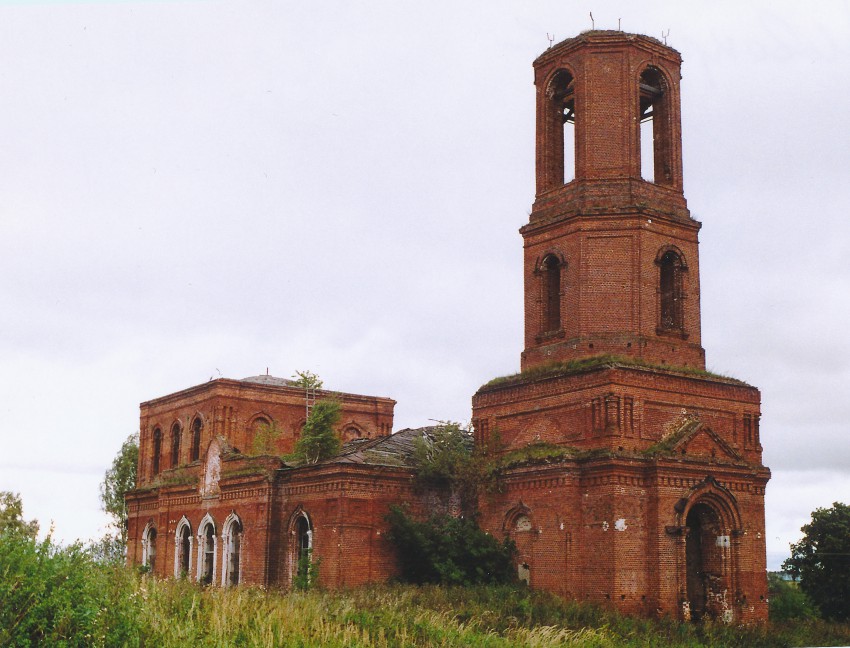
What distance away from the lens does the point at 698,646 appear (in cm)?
1831

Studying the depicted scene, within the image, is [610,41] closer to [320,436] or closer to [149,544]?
[320,436]

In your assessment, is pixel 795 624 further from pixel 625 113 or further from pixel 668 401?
pixel 625 113

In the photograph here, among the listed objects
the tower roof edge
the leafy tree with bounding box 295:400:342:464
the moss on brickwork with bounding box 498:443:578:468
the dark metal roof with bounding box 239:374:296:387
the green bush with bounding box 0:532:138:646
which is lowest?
the green bush with bounding box 0:532:138:646

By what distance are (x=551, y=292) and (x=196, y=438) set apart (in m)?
19.9

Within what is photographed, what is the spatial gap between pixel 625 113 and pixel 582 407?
6818 millimetres

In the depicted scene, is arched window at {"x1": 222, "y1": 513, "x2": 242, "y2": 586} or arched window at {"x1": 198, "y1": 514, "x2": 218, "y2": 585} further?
arched window at {"x1": 198, "y1": 514, "x2": 218, "y2": 585}

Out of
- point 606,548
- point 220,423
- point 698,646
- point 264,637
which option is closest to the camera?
point 264,637

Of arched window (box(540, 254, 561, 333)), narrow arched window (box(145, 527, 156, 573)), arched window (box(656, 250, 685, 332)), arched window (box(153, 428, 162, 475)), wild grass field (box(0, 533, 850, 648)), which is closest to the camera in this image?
wild grass field (box(0, 533, 850, 648))

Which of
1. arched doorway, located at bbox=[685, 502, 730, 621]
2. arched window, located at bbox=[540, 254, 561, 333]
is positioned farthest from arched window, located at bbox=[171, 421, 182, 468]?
arched doorway, located at bbox=[685, 502, 730, 621]

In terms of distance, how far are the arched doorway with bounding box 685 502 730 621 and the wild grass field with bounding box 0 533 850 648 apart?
153cm

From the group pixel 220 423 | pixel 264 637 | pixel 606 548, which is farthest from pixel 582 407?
pixel 220 423

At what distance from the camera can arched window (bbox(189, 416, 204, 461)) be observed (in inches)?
1549

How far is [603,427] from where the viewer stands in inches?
855

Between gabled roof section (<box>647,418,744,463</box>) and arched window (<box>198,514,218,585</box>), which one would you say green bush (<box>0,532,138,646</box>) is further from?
arched window (<box>198,514,218,585</box>)
